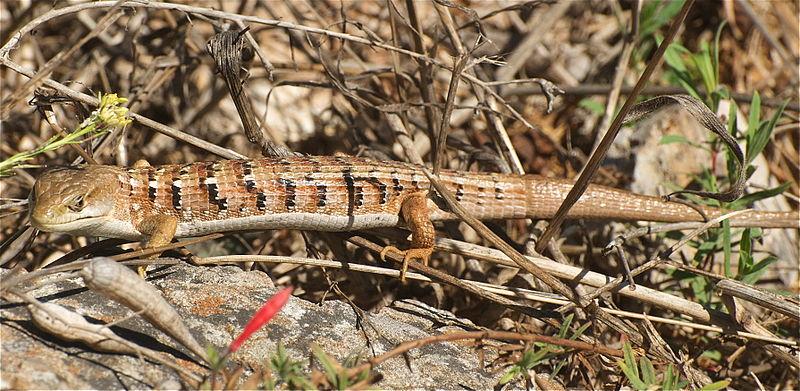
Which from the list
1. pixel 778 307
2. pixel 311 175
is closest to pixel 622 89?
pixel 778 307

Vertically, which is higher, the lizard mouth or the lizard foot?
the lizard mouth

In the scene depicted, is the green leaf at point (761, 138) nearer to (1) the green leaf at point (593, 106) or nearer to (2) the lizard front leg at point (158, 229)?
(1) the green leaf at point (593, 106)

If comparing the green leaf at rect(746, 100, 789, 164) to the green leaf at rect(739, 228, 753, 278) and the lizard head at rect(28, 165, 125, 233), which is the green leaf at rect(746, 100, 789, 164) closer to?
the green leaf at rect(739, 228, 753, 278)

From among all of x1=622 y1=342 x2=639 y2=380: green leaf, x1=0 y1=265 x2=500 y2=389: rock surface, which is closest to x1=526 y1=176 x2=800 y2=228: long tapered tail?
x1=0 y1=265 x2=500 y2=389: rock surface

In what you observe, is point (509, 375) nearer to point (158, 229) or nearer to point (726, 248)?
point (726, 248)

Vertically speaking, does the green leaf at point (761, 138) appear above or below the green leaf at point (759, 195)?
above

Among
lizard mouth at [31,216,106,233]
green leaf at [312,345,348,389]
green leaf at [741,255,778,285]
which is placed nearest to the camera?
green leaf at [312,345,348,389]

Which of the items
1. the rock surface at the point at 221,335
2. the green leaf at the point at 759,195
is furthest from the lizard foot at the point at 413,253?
the green leaf at the point at 759,195

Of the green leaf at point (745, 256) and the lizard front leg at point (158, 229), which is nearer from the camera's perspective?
the lizard front leg at point (158, 229)
